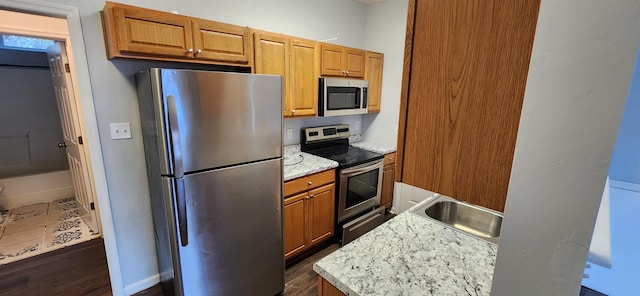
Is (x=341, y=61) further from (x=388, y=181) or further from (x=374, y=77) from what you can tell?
(x=388, y=181)

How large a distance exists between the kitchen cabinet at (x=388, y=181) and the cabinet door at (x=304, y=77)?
1.15 metres

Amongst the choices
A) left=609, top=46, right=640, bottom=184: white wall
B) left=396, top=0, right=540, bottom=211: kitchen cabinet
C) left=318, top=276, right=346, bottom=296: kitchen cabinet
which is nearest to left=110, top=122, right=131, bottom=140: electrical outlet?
left=318, top=276, right=346, bottom=296: kitchen cabinet

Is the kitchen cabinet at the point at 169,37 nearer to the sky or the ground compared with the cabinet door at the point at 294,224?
nearer to the sky

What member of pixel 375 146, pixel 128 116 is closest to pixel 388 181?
pixel 375 146

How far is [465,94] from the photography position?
61cm

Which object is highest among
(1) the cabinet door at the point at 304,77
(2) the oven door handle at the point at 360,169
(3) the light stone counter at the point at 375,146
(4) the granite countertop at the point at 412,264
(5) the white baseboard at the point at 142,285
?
(1) the cabinet door at the point at 304,77

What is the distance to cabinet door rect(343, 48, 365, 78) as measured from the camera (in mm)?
2850

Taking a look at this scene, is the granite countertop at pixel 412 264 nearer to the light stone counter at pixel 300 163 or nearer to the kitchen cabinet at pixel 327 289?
the kitchen cabinet at pixel 327 289

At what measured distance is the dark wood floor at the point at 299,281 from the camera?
2.09 m

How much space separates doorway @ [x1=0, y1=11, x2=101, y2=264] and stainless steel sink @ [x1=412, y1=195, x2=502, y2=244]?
124 inches

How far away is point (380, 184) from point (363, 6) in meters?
2.29

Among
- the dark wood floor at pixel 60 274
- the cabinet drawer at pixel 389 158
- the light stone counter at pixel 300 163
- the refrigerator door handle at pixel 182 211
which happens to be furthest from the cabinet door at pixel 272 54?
the dark wood floor at pixel 60 274

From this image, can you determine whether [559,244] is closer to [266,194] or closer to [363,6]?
[266,194]

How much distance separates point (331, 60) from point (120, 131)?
1943 millimetres
